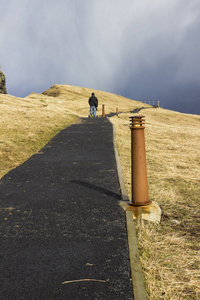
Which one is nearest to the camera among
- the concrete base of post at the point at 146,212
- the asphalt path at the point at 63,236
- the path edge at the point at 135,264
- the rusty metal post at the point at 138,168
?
the path edge at the point at 135,264

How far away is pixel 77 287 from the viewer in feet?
7.91

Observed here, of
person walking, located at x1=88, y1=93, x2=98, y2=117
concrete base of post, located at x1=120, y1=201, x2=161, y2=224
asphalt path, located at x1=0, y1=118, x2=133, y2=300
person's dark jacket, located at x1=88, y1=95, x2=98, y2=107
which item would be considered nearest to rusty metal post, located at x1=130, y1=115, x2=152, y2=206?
concrete base of post, located at x1=120, y1=201, x2=161, y2=224

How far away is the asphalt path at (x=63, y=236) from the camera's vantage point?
2441 mm

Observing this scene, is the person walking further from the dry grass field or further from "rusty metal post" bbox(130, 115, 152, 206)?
"rusty metal post" bbox(130, 115, 152, 206)

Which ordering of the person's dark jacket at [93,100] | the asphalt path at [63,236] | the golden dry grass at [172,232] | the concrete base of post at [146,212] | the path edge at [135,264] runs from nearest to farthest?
1. the path edge at [135,264]
2. the asphalt path at [63,236]
3. the golden dry grass at [172,232]
4. the concrete base of post at [146,212]
5. the person's dark jacket at [93,100]

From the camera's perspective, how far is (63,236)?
132 inches

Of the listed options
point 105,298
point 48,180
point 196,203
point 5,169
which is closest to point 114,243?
point 105,298

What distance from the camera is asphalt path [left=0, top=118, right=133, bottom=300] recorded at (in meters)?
2.44

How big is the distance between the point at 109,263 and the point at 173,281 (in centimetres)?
61

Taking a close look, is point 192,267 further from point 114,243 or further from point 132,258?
point 114,243

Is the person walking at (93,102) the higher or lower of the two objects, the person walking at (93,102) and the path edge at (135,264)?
the higher

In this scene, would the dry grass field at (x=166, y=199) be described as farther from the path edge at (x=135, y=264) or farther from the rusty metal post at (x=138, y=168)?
the rusty metal post at (x=138, y=168)

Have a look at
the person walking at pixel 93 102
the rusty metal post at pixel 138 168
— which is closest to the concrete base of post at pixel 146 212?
the rusty metal post at pixel 138 168

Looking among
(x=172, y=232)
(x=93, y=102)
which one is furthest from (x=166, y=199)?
(x=93, y=102)
